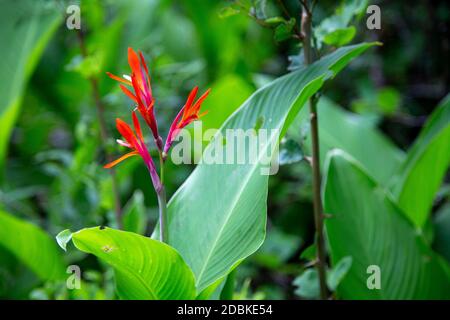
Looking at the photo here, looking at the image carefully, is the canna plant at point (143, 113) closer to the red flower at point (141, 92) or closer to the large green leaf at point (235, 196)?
the red flower at point (141, 92)

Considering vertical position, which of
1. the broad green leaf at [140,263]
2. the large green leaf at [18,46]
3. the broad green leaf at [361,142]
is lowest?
the broad green leaf at [140,263]

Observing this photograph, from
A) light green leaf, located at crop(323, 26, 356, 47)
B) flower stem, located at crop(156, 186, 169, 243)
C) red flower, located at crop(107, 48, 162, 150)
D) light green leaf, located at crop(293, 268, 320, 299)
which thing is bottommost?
light green leaf, located at crop(293, 268, 320, 299)

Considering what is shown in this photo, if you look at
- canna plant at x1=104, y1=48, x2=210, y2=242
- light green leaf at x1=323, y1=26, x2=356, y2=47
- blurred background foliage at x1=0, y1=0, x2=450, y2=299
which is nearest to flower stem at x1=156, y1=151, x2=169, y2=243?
canna plant at x1=104, y1=48, x2=210, y2=242

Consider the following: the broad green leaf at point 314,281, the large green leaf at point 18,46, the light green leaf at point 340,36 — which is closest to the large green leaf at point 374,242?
the broad green leaf at point 314,281

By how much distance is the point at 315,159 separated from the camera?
986 mm

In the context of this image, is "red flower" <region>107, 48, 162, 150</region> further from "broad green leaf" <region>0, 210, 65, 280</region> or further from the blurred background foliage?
"broad green leaf" <region>0, 210, 65, 280</region>

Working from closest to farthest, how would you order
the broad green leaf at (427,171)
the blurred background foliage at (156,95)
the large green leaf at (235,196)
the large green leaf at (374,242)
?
the large green leaf at (235,196) → the large green leaf at (374,242) → the broad green leaf at (427,171) → the blurred background foliage at (156,95)

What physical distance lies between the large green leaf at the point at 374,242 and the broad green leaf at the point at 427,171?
148 millimetres

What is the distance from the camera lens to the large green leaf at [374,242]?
3.64 ft

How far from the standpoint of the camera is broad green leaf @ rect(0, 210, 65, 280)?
1382mm

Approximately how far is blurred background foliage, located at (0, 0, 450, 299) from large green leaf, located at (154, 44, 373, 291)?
0.30 feet

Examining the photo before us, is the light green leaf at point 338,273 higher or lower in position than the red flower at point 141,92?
lower

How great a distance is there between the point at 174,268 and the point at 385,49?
1.65 meters

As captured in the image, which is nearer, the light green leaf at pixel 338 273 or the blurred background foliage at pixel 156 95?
the light green leaf at pixel 338 273
